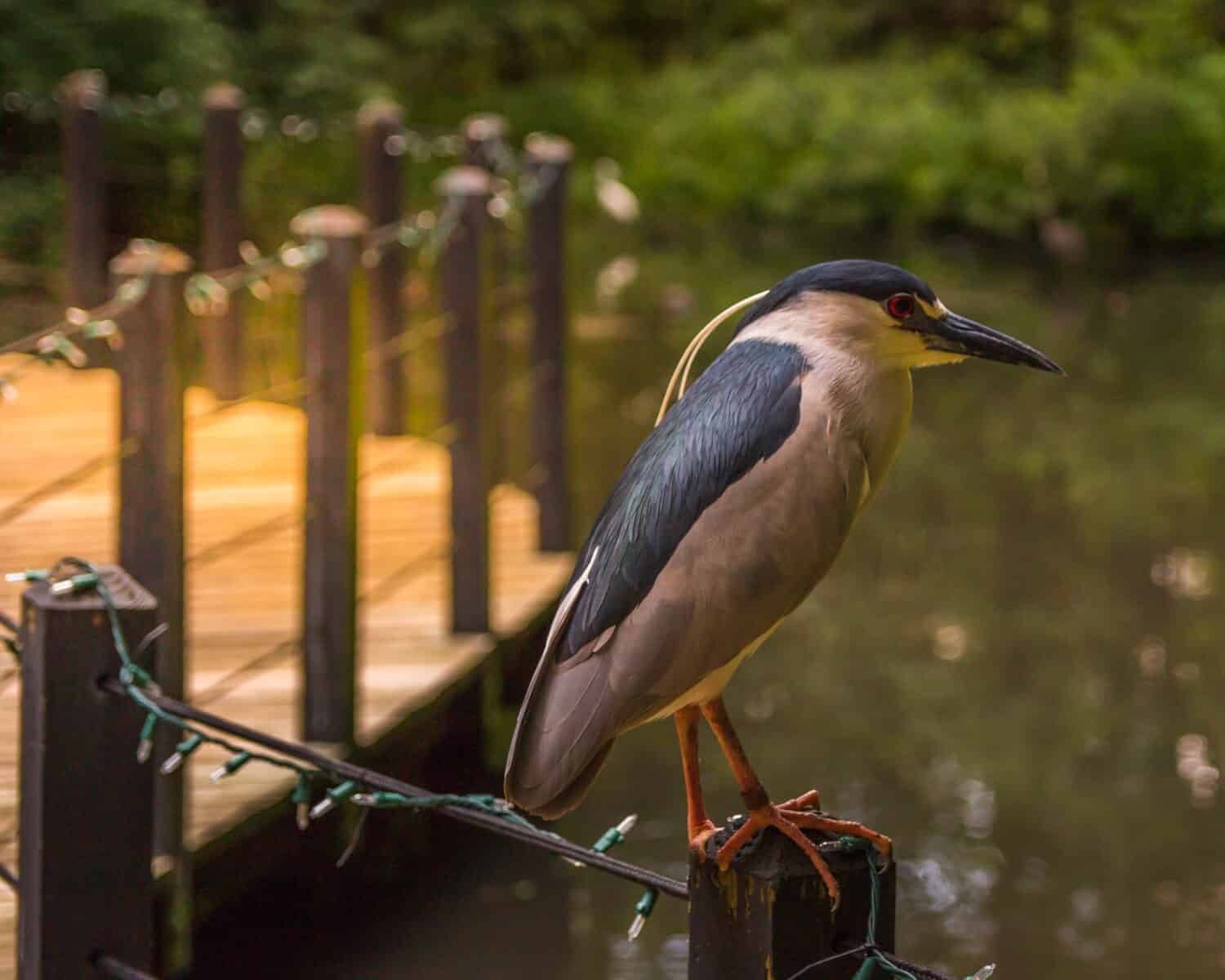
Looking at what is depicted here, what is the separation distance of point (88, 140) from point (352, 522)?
3.55m

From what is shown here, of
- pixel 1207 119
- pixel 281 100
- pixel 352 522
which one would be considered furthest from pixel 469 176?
pixel 1207 119

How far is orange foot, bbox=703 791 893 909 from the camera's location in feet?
5.07

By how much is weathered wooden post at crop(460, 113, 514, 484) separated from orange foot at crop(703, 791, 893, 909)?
3.55 metres

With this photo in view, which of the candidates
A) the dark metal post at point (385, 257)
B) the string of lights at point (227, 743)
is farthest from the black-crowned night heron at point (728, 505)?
the dark metal post at point (385, 257)

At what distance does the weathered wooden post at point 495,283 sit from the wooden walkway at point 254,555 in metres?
0.24

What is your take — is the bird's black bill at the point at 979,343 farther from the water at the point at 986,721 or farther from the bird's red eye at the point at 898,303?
the water at the point at 986,721

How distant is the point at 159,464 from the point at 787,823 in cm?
215

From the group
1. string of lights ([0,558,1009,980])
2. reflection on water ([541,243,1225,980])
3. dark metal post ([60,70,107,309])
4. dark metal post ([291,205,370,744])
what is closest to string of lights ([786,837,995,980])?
string of lights ([0,558,1009,980])

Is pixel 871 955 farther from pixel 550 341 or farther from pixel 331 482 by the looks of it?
pixel 550 341

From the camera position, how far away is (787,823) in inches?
61.8

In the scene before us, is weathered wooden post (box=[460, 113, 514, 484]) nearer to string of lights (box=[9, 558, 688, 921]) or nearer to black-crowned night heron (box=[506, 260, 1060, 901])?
string of lights (box=[9, 558, 688, 921])

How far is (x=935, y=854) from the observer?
531cm

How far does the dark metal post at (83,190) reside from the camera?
7340 millimetres

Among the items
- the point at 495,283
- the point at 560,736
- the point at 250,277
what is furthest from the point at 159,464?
the point at 495,283
